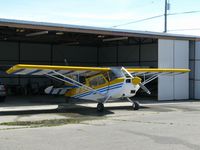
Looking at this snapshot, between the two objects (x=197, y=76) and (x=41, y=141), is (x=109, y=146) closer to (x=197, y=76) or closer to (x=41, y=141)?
(x=41, y=141)

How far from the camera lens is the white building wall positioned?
26.1 metres

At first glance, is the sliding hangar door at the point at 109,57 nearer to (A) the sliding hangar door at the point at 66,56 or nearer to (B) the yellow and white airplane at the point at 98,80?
(A) the sliding hangar door at the point at 66,56

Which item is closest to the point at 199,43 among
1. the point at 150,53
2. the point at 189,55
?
the point at 189,55

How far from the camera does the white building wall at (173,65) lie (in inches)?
1026

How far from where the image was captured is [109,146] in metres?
9.31

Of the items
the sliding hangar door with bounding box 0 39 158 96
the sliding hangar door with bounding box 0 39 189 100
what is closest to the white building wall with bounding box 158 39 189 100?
the sliding hangar door with bounding box 0 39 189 100

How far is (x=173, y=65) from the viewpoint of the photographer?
26.7 m

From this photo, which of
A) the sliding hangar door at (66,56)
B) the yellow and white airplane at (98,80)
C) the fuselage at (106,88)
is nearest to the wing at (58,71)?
the yellow and white airplane at (98,80)

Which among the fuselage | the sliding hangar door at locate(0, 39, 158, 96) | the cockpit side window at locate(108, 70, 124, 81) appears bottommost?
the fuselage

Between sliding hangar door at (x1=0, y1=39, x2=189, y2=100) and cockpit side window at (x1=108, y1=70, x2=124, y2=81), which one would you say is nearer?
cockpit side window at (x1=108, y1=70, x2=124, y2=81)

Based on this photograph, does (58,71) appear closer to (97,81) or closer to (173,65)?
(97,81)

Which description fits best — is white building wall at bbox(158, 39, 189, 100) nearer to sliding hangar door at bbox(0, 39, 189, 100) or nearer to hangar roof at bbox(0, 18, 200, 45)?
sliding hangar door at bbox(0, 39, 189, 100)

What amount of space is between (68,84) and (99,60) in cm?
1395

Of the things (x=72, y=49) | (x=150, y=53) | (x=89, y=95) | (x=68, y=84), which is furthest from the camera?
(x=72, y=49)
